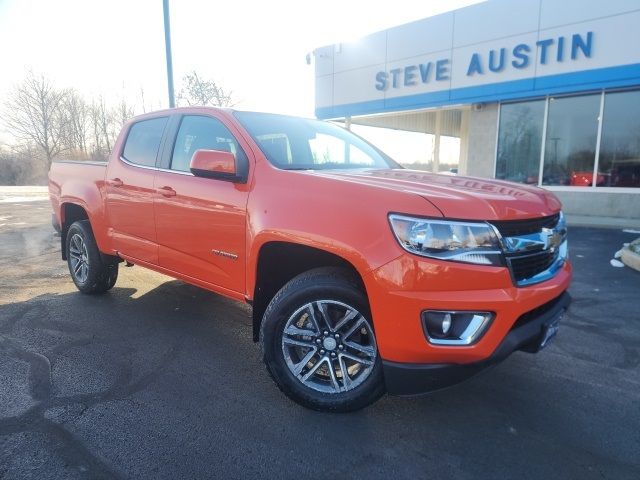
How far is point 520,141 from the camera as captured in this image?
40.2 feet

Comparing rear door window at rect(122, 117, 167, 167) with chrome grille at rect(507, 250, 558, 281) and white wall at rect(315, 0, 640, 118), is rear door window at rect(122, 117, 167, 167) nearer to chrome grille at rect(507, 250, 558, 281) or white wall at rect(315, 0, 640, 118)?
chrome grille at rect(507, 250, 558, 281)

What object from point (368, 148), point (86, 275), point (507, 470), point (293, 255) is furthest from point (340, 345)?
point (86, 275)

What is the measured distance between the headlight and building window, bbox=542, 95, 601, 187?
10.9 meters

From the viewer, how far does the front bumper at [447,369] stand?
2.25m

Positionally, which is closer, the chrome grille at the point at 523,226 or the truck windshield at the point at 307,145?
the chrome grille at the point at 523,226

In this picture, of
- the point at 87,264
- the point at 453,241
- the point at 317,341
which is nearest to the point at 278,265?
the point at 317,341

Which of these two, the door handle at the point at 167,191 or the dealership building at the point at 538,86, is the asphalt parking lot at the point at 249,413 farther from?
the dealership building at the point at 538,86

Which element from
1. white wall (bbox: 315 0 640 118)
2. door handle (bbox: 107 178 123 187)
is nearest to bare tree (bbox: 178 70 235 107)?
white wall (bbox: 315 0 640 118)

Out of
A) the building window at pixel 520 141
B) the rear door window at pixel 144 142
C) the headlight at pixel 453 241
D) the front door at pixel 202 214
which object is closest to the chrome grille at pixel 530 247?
the headlight at pixel 453 241

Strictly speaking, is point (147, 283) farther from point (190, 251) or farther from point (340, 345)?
point (340, 345)

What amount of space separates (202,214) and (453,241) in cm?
190

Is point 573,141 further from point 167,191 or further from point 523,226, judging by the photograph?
point 167,191

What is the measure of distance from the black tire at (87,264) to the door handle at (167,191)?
155 centimetres

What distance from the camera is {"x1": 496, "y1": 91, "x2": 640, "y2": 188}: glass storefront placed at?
1064 cm
